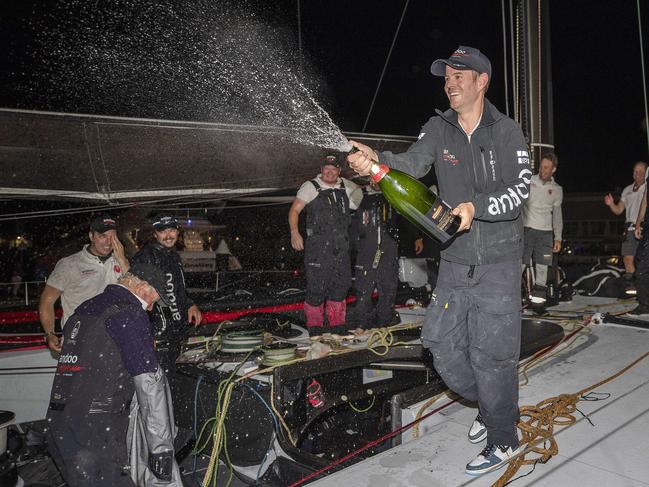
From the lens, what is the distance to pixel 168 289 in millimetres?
4934

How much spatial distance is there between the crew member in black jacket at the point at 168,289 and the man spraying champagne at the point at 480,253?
3045mm

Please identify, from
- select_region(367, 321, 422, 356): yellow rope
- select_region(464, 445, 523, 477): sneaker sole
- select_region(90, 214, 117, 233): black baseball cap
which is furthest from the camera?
select_region(90, 214, 117, 233): black baseball cap

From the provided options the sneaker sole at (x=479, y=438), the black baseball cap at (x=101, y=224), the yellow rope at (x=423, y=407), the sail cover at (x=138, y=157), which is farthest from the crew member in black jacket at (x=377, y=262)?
the sneaker sole at (x=479, y=438)

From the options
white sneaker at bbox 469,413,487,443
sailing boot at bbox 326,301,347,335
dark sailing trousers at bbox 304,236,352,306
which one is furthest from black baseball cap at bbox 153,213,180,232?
white sneaker at bbox 469,413,487,443

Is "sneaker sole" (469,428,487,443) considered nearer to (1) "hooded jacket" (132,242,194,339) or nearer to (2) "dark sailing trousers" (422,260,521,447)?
(2) "dark sailing trousers" (422,260,521,447)

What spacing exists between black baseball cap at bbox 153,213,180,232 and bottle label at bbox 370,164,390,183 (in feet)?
10.4

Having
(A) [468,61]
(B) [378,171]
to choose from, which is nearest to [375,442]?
(B) [378,171]

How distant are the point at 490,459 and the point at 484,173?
1476 millimetres

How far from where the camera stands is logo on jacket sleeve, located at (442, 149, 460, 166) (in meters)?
2.67

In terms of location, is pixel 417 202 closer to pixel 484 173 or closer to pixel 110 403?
pixel 484 173

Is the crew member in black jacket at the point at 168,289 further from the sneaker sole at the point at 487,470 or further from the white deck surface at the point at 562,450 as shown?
the sneaker sole at the point at 487,470

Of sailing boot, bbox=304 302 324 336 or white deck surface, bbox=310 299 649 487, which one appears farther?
sailing boot, bbox=304 302 324 336

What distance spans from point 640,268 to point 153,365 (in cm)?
574

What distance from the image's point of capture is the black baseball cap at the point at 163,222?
198 inches
